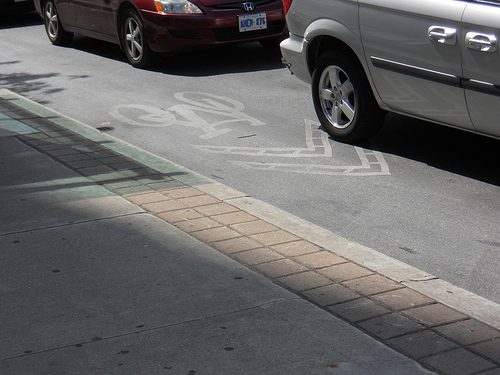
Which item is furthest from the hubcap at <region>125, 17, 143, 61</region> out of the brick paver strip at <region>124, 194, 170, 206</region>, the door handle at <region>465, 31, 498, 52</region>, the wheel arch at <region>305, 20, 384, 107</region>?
the door handle at <region>465, 31, 498, 52</region>

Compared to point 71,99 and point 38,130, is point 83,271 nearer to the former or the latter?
point 38,130

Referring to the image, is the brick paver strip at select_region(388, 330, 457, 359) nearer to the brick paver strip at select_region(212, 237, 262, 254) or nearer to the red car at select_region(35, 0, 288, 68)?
the brick paver strip at select_region(212, 237, 262, 254)

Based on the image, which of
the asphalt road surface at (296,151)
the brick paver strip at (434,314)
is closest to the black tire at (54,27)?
the asphalt road surface at (296,151)

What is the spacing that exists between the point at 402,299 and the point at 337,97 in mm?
3253

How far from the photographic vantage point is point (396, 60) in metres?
5.86

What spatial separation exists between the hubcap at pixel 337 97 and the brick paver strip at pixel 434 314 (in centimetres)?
317

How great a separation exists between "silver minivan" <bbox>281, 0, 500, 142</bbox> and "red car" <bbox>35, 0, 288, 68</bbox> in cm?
279

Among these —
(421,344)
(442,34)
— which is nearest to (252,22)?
(442,34)

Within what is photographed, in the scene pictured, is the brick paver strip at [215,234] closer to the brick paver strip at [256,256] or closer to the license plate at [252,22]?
the brick paver strip at [256,256]

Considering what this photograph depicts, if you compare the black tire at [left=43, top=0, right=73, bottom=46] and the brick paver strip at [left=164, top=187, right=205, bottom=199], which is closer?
the brick paver strip at [left=164, top=187, right=205, bottom=199]

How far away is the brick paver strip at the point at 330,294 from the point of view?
368 centimetres

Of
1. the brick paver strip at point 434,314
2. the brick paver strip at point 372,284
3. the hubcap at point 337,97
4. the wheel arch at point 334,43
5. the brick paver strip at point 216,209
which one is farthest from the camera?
the hubcap at point 337,97

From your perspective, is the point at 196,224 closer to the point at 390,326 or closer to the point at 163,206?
the point at 163,206

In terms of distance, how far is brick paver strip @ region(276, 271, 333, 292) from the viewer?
385 centimetres
